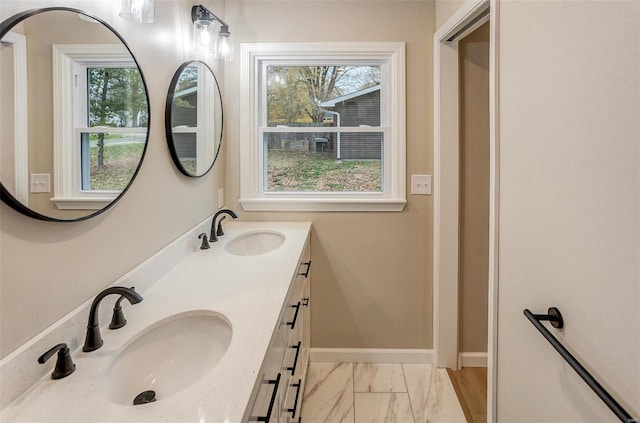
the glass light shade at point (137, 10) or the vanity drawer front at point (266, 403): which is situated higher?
the glass light shade at point (137, 10)

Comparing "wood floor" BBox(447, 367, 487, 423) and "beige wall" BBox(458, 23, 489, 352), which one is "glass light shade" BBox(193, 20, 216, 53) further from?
"wood floor" BBox(447, 367, 487, 423)

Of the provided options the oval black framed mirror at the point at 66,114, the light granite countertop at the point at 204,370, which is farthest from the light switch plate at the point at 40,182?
the light granite countertop at the point at 204,370

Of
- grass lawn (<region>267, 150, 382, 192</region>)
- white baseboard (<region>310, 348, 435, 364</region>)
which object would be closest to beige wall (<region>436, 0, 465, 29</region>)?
grass lawn (<region>267, 150, 382, 192</region>)

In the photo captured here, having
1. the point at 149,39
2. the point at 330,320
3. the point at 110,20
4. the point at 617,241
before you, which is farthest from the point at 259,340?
the point at 330,320

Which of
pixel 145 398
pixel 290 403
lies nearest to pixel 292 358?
pixel 290 403

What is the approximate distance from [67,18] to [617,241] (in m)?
1.46

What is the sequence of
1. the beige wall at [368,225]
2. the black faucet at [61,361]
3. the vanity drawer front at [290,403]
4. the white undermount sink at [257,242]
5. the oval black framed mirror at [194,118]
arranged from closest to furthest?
the black faucet at [61,361], the vanity drawer front at [290,403], the oval black framed mirror at [194,118], the white undermount sink at [257,242], the beige wall at [368,225]

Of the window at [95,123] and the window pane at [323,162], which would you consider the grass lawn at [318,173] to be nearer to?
the window pane at [323,162]

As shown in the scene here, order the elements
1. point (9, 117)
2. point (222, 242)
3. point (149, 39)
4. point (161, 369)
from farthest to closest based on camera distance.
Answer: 1. point (222, 242)
2. point (149, 39)
3. point (161, 369)
4. point (9, 117)

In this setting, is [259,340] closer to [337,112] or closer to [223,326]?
[223,326]

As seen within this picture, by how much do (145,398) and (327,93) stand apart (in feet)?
6.67

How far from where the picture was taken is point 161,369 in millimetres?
1076

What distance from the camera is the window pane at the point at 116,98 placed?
1.08 meters

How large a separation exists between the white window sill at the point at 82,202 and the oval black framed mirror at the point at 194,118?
0.56 m
